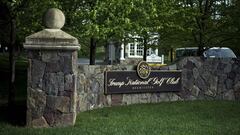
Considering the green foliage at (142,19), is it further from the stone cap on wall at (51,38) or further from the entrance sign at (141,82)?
the stone cap on wall at (51,38)

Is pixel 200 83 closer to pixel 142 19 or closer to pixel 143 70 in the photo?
pixel 143 70

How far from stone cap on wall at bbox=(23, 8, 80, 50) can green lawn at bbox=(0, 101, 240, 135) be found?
1715 mm

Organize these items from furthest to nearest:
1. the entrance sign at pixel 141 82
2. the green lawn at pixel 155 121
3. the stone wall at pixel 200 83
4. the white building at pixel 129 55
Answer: the white building at pixel 129 55
the stone wall at pixel 200 83
the entrance sign at pixel 141 82
the green lawn at pixel 155 121

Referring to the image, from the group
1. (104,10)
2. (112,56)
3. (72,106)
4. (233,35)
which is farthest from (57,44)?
(112,56)

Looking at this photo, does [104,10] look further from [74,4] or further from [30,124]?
[30,124]

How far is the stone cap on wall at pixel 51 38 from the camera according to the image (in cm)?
938

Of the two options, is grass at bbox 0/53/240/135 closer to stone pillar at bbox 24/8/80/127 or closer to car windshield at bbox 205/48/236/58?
stone pillar at bbox 24/8/80/127

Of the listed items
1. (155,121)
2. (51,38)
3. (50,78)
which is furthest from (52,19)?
(155,121)

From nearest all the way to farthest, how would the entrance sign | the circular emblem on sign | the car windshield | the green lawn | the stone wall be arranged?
the green lawn → the entrance sign → the stone wall → the circular emblem on sign → the car windshield

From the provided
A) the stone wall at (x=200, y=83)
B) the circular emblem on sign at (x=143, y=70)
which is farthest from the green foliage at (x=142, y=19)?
the stone wall at (x=200, y=83)

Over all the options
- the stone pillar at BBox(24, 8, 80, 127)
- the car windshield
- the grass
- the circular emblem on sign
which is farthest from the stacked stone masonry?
the car windshield

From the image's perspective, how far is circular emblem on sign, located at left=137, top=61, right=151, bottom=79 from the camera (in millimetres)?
13375

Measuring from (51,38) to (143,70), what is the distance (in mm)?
4666

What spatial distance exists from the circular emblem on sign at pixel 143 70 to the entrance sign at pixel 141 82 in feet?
0.21
